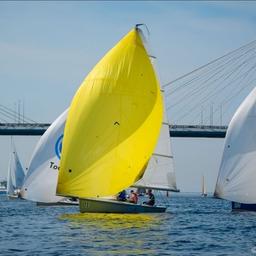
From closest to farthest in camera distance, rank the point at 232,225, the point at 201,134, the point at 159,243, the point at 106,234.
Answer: the point at 159,243
the point at 106,234
the point at 232,225
the point at 201,134

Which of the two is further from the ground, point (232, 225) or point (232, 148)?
point (232, 148)

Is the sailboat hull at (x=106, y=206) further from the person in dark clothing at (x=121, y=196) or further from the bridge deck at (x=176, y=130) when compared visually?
the bridge deck at (x=176, y=130)

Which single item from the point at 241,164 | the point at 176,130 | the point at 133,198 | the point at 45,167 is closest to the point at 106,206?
the point at 133,198

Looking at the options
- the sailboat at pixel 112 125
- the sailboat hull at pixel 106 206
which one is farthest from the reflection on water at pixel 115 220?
the sailboat at pixel 112 125

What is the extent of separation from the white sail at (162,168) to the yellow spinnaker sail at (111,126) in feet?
8.09

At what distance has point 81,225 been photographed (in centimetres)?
2603

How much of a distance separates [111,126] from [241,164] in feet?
20.1

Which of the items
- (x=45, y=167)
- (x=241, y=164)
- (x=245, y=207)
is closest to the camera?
(x=241, y=164)

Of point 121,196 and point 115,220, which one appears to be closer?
point 115,220

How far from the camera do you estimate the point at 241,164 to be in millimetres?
32406

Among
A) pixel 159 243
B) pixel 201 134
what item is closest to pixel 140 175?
pixel 159 243

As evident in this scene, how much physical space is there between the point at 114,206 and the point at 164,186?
2932 millimetres

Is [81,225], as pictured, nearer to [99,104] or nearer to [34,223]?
[34,223]

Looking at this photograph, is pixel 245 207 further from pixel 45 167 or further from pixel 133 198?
pixel 45 167
